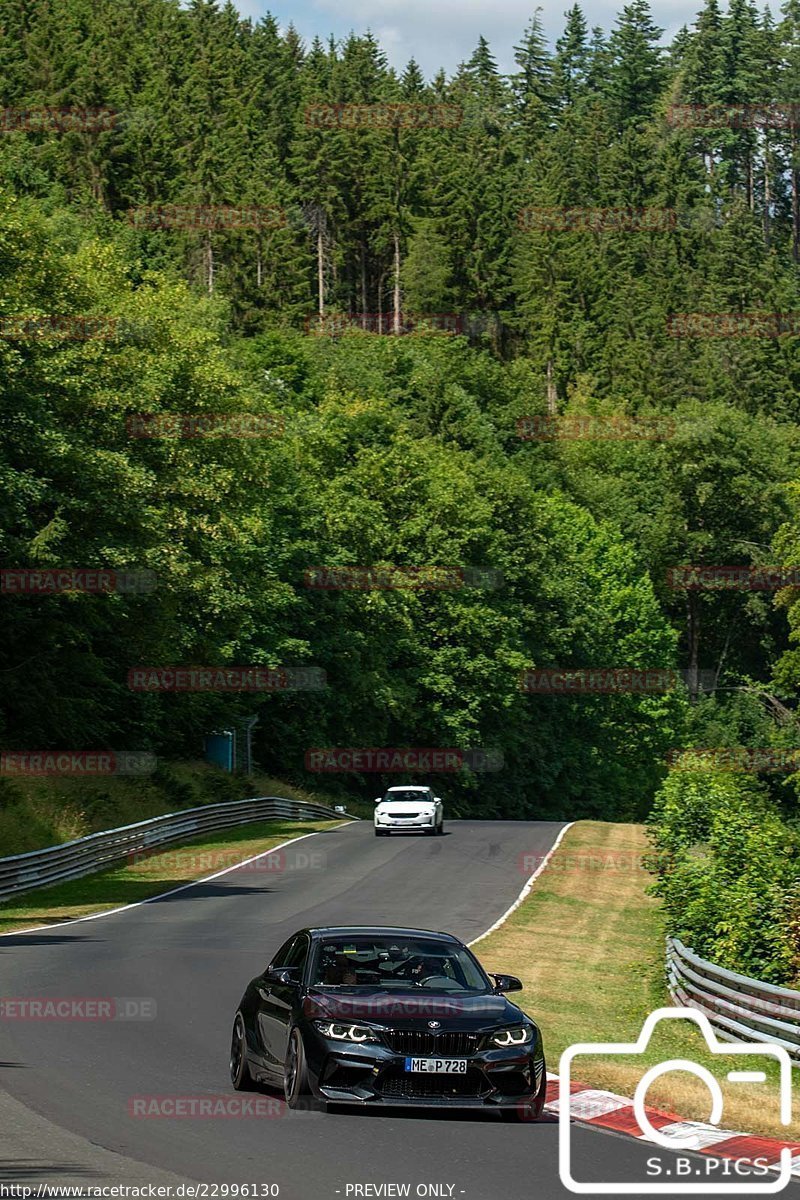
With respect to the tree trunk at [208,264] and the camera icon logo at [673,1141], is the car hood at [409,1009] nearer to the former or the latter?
the camera icon logo at [673,1141]

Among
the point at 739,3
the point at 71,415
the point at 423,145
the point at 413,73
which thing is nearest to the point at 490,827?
the point at 71,415

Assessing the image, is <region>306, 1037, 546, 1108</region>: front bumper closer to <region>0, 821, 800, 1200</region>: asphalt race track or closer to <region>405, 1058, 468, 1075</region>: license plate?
<region>405, 1058, 468, 1075</region>: license plate

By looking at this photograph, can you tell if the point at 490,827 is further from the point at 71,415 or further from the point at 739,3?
the point at 739,3

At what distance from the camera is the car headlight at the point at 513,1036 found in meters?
12.4

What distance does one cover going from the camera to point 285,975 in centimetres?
1356

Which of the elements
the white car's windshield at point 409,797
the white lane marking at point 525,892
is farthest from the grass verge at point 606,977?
the white car's windshield at point 409,797

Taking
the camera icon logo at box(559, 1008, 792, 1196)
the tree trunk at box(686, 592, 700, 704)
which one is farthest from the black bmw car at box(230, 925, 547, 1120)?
the tree trunk at box(686, 592, 700, 704)

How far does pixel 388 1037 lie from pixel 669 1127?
89.6 inches

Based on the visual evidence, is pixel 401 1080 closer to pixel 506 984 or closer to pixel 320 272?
pixel 506 984

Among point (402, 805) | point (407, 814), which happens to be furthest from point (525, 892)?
point (402, 805)

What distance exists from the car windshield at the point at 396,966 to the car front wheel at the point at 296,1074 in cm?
70

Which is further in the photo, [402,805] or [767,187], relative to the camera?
[767,187]

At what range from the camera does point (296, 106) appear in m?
167

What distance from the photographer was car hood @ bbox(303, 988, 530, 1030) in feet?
40.9
